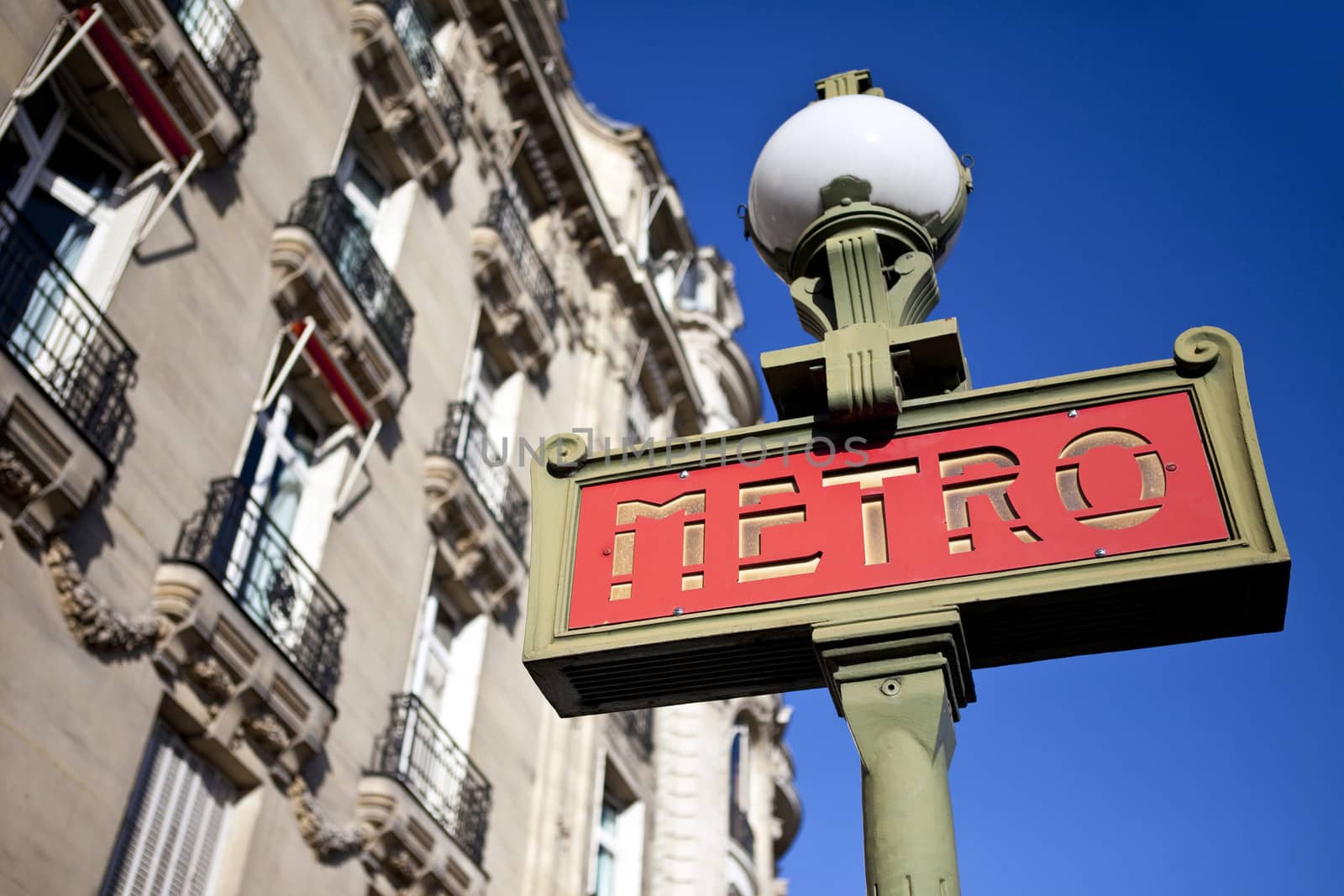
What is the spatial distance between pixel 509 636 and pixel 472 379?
11.6 ft

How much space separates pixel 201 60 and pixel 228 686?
5542 mm

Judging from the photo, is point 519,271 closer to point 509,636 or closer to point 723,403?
point 509,636

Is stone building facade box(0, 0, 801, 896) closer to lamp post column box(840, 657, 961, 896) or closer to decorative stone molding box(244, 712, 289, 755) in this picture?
decorative stone molding box(244, 712, 289, 755)

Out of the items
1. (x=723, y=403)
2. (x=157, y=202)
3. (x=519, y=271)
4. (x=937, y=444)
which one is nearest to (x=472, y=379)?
(x=519, y=271)

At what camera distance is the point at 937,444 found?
355 cm

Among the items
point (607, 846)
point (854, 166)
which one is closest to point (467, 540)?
point (607, 846)

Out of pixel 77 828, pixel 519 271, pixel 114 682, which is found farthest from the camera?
pixel 519 271

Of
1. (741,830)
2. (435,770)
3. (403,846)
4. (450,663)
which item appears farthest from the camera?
(741,830)

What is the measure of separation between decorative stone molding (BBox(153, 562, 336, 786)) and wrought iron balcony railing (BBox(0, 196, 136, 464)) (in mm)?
Answer: 1275

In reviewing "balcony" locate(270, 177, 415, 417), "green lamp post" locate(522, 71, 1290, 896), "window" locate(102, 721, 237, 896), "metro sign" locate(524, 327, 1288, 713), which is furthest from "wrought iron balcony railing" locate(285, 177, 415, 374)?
"metro sign" locate(524, 327, 1288, 713)

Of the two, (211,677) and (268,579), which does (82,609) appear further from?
(268,579)

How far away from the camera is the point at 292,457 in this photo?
43.7 feet

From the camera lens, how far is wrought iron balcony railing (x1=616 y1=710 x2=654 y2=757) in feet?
66.3

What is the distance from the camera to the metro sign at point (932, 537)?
10.4 ft
